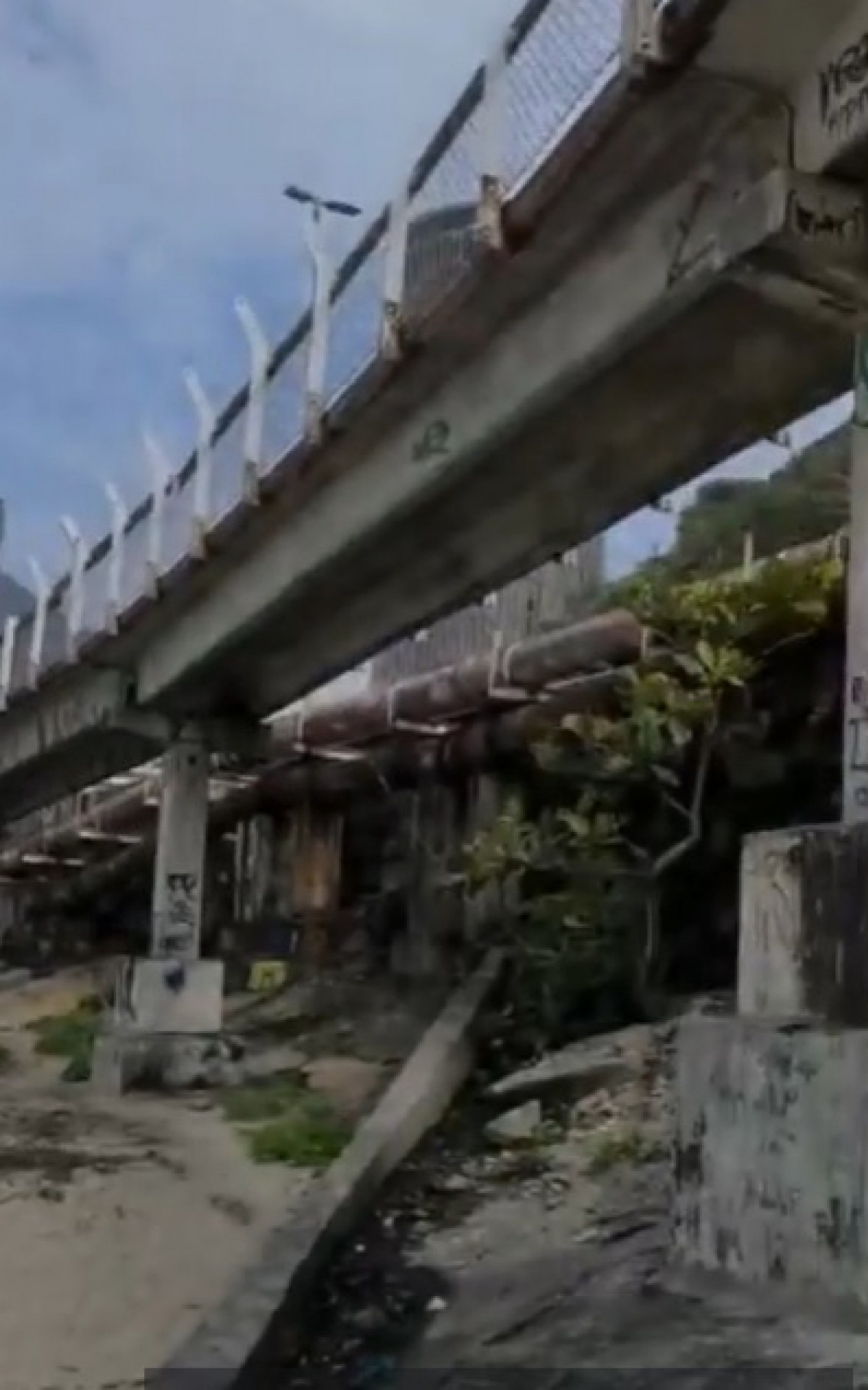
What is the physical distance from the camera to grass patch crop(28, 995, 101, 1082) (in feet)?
53.5

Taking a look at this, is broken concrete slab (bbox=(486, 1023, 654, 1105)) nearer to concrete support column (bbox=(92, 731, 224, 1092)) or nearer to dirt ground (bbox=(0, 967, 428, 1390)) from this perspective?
dirt ground (bbox=(0, 967, 428, 1390))

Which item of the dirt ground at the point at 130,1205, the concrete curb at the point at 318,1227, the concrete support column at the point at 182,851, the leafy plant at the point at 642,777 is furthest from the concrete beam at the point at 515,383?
the dirt ground at the point at 130,1205

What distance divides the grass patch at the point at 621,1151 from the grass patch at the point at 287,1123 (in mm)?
2332

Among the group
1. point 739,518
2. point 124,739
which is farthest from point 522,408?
point 124,739

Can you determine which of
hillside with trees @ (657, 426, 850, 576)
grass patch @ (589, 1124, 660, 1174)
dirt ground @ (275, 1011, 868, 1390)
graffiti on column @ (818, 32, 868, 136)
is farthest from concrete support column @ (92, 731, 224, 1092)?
graffiti on column @ (818, 32, 868, 136)

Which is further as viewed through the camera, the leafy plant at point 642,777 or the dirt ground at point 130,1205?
the leafy plant at point 642,777

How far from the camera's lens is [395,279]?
9359 mm

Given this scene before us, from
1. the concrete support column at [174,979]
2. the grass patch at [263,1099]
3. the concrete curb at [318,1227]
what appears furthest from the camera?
the concrete support column at [174,979]

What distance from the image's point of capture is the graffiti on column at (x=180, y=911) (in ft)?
52.3

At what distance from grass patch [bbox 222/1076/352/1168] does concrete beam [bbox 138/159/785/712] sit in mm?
3565

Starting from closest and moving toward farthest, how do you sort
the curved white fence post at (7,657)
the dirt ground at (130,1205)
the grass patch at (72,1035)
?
the dirt ground at (130,1205) → the grass patch at (72,1035) → the curved white fence post at (7,657)

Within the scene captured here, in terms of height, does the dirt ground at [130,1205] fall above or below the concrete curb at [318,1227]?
below

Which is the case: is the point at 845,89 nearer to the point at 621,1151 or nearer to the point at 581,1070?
the point at 621,1151

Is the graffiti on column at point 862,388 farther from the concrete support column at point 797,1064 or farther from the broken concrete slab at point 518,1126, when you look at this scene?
the broken concrete slab at point 518,1126
